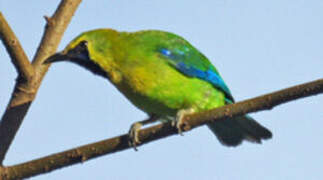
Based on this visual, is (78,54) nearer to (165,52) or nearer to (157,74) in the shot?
(157,74)

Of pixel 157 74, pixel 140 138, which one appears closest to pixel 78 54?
pixel 157 74

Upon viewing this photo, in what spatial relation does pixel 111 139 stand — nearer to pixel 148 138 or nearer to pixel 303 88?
pixel 148 138

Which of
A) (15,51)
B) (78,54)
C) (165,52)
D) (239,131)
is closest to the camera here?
(15,51)

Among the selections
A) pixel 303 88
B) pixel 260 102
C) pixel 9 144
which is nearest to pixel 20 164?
pixel 9 144

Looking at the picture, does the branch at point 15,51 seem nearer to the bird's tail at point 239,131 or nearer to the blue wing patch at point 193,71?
the blue wing patch at point 193,71

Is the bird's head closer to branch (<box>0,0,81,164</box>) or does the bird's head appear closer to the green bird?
the green bird

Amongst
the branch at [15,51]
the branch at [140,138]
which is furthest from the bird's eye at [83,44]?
the branch at [140,138]

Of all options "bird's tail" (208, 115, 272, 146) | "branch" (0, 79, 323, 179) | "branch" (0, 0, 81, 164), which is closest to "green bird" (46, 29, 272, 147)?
"bird's tail" (208, 115, 272, 146)
